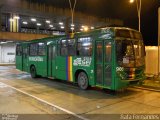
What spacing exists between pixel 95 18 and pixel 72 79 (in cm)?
2848

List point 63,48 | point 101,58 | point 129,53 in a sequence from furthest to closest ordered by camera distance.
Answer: point 63,48, point 101,58, point 129,53

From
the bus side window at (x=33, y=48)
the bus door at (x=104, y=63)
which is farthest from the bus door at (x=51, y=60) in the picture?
the bus door at (x=104, y=63)

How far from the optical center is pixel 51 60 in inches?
596

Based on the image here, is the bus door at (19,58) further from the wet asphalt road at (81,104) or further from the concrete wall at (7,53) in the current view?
the concrete wall at (7,53)

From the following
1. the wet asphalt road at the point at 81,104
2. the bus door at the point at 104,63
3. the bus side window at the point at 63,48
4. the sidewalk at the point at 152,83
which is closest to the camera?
the wet asphalt road at the point at 81,104

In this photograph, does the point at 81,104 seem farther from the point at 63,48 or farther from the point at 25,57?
the point at 25,57

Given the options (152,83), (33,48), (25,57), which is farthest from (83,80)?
(25,57)

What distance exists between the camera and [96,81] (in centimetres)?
1108

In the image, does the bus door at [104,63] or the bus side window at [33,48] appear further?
the bus side window at [33,48]

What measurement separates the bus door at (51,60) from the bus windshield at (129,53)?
5877mm

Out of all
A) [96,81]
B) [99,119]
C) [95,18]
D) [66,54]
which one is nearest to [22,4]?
[95,18]

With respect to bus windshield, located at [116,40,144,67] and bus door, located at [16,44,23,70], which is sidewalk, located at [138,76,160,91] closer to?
bus windshield, located at [116,40,144,67]

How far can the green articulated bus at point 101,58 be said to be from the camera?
10055 mm

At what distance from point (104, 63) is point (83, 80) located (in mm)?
2057
